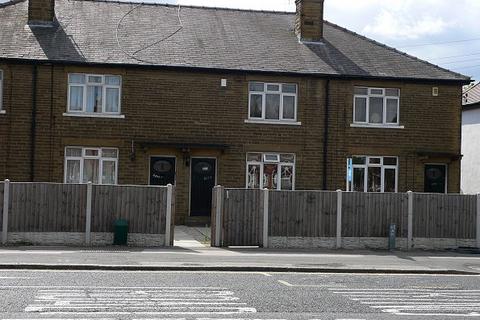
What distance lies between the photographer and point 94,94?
83.9 ft

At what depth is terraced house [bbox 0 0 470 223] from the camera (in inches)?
989

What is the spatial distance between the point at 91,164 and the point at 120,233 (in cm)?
770

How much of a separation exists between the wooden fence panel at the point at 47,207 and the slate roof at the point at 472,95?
2349 centimetres

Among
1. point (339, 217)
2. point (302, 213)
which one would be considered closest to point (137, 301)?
point (302, 213)

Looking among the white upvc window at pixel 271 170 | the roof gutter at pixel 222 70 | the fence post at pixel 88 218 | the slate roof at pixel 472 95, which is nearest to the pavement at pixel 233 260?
the fence post at pixel 88 218

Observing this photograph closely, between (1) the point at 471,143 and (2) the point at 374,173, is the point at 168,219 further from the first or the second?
(1) the point at 471,143

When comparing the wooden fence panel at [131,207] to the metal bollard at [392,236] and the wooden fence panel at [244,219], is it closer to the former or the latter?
the wooden fence panel at [244,219]

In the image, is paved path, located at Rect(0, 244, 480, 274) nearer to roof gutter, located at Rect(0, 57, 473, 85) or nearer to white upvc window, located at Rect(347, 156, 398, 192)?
white upvc window, located at Rect(347, 156, 398, 192)

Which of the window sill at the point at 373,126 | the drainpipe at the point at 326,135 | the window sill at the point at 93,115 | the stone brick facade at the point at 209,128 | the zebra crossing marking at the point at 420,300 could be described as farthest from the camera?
the window sill at the point at 373,126

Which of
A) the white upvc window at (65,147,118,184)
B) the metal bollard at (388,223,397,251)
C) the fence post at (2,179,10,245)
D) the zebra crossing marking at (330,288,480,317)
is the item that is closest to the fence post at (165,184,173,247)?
the fence post at (2,179,10,245)

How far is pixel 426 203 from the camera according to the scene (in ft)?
65.2

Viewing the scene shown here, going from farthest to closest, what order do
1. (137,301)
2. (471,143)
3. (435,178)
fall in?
(471,143), (435,178), (137,301)

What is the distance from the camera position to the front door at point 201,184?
25828 millimetres

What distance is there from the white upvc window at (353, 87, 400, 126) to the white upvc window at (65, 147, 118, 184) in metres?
9.10
